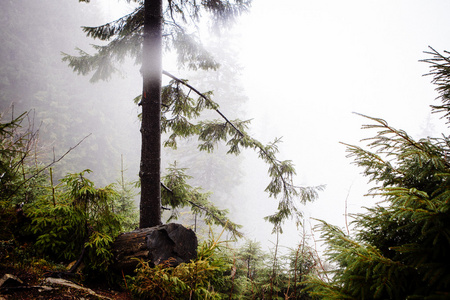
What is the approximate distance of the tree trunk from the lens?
365 centimetres

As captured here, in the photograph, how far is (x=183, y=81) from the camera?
14.3ft

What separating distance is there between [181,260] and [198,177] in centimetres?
2044

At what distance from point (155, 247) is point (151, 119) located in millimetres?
2204

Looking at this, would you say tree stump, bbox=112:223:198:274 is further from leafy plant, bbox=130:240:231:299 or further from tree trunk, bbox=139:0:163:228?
tree trunk, bbox=139:0:163:228

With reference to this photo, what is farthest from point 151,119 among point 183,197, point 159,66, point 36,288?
point 36,288

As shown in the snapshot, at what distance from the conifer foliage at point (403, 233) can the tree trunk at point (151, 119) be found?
2.91 meters

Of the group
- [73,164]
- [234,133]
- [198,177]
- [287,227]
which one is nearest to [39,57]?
[73,164]

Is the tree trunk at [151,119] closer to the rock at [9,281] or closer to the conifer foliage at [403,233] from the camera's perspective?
Result: the rock at [9,281]

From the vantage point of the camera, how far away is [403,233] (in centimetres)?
165

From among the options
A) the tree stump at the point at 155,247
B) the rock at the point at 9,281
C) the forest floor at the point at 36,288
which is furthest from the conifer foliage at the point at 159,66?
the rock at the point at 9,281

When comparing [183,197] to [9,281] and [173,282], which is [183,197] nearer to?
[173,282]

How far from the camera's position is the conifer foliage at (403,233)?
1176mm

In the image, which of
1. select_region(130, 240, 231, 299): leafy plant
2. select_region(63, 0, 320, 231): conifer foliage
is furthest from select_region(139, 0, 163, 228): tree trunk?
select_region(130, 240, 231, 299): leafy plant

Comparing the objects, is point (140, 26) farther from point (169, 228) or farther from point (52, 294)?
point (52, 294)
